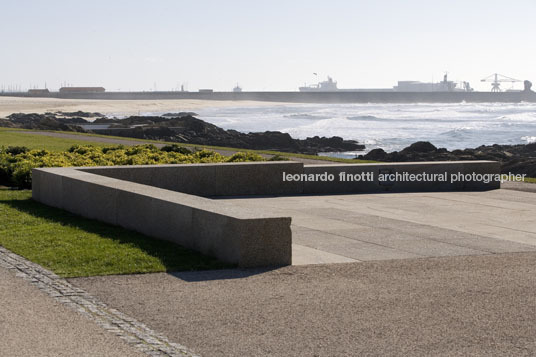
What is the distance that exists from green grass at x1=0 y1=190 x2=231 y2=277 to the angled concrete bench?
9.2 inches

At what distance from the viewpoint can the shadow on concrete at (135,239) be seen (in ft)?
28.2

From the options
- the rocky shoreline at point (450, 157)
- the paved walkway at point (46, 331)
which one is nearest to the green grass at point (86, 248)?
the paved walkway at point (46, 331)

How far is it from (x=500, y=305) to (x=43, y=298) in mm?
4192

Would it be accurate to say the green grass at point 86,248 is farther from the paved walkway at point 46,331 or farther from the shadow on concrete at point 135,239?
the paved walkway at point 46,331

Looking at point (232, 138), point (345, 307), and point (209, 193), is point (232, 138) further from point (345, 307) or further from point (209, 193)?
point (345, 307)

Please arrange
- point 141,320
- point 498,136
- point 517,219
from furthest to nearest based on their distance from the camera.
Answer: point 498,136
point 517,219
point 141,320

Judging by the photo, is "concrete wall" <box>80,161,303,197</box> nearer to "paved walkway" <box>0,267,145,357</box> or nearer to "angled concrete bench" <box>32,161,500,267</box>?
"angled concrete bench" <box>32,161,500,267</box>

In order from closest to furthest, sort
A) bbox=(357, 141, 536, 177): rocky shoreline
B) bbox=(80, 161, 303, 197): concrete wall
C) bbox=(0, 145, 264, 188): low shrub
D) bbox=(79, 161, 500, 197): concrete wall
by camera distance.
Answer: bbox=(80, 161, 303, 197): concrete wall < bbox=(79, 161, 500, 197): concrete wall < bbox=(0, 145, 264, 188): low shrub < bbox=(357, 141, 536, 177): rocky shoreline

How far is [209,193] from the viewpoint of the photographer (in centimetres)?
1534

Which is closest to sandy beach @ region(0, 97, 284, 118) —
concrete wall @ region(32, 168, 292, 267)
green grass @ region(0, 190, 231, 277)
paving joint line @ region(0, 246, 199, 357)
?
concrete wall @ region(32, 168, 292, 267)

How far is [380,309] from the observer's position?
688 centimetres

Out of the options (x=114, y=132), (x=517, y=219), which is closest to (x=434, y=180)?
(x=517, y=219)

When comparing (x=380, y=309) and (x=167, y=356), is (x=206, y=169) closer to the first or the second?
(x=380, y=309)

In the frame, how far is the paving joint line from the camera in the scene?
5.80 metres
